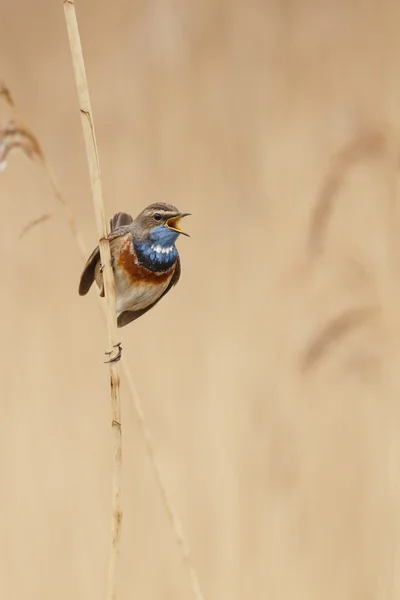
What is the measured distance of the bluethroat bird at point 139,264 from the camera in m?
0.39

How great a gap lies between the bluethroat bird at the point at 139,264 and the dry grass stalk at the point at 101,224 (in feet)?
0.08

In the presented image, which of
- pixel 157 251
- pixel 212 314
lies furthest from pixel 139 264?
pixel 212 314

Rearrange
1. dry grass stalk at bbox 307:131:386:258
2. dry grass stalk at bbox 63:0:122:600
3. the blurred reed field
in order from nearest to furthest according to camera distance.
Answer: dry grass stalk at bbox 63:0:122:600
dry grass stalk at bbox 307:131:386:258
the blurred reed field

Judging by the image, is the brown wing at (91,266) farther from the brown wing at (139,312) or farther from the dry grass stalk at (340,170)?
the dry grass stalk at (340,170)

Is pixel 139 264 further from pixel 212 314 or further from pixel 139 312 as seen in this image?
pixel 212 314

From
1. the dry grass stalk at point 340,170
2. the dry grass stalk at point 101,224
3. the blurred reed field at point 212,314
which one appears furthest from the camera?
the blurred reed field at point 212,314

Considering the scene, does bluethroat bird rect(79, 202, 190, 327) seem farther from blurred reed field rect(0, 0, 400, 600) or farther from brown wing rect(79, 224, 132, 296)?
blurred reed field rect(0, 0, 400, 600)

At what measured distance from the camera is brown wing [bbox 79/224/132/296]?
42 cm

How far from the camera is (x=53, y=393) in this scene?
40.3 inches

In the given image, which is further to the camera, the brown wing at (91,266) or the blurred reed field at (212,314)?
the blurred reed field at (212,314)

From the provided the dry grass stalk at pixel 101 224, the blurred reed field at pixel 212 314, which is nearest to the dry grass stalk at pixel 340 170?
the blurred reed field at pixel 212 314

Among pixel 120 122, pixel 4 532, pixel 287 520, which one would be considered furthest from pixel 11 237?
pixel 287 520

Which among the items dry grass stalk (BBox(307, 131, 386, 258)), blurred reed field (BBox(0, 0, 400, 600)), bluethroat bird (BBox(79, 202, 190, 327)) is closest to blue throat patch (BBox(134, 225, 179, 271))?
bluethroat bird (BBox(79, 202, 190, 327))

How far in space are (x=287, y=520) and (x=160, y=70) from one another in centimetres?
65
